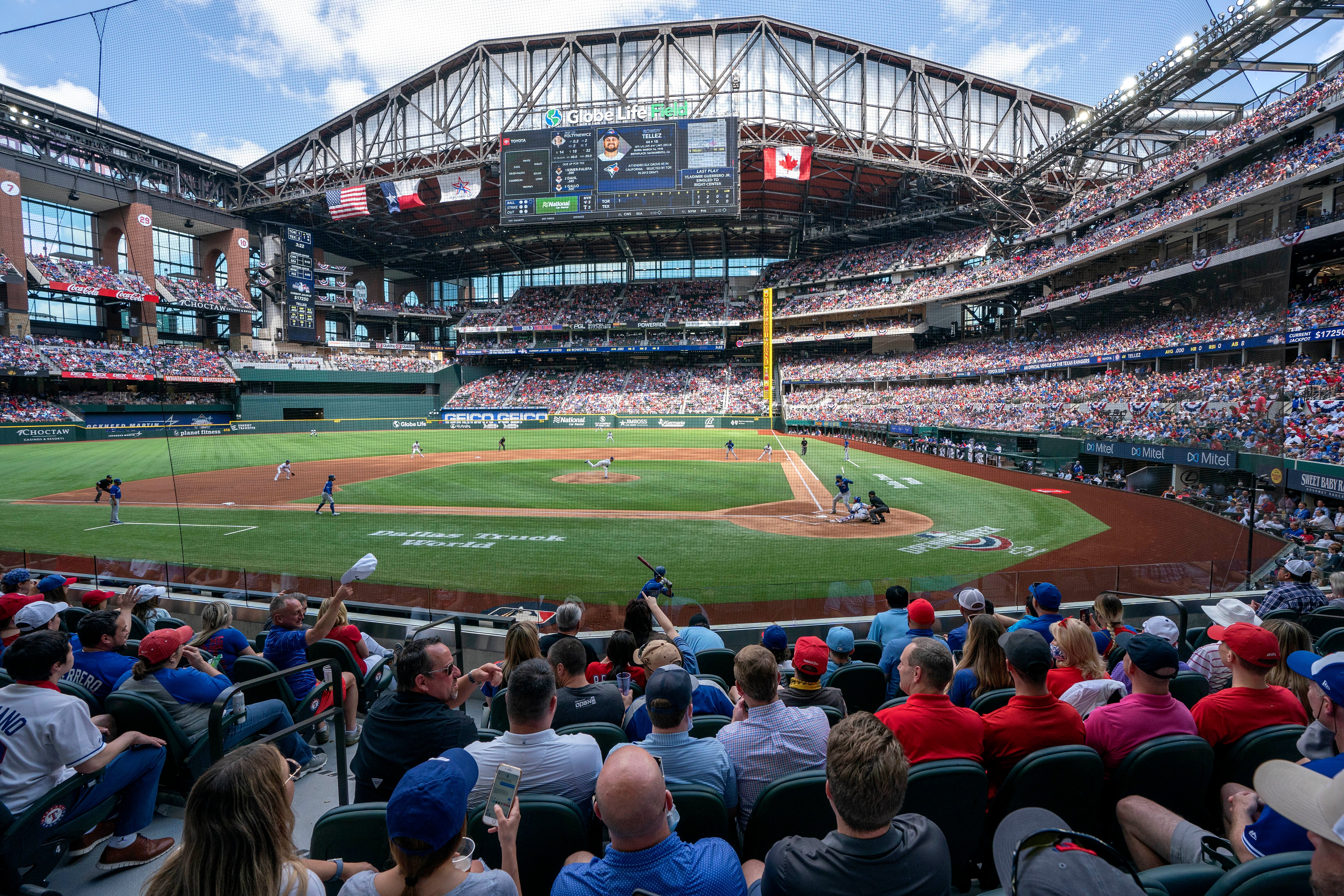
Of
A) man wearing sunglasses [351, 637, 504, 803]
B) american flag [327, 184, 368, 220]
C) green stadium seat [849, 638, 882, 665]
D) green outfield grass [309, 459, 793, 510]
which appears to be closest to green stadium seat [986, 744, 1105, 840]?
man wearing sunglasses [351, 637, 504, 803]

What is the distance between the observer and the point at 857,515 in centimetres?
1897

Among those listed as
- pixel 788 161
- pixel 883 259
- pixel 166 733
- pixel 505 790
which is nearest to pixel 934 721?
pixel 505 790

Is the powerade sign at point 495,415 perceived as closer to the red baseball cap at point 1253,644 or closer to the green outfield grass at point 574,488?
the green outfield grass at point 574,488

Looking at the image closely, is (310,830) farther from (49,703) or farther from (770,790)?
(770,790)

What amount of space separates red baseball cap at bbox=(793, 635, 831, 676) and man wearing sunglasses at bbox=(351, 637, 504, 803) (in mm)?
1932

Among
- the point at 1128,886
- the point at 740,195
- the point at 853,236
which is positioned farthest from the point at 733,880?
the point at 853,236

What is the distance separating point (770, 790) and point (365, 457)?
38247 millimetres

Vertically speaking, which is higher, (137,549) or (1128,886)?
(1128,886)

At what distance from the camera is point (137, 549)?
14711mm

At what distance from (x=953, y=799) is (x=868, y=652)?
3.70 metres

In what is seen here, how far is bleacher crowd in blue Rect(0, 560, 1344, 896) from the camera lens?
6.13 ft

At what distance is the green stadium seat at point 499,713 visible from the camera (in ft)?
15.0

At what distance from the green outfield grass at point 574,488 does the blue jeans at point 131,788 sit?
16930mm

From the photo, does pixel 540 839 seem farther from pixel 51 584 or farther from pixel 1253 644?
pixel 51 584
